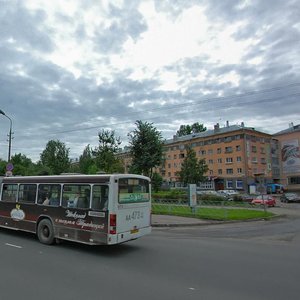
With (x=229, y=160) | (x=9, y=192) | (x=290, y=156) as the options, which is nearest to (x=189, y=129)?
(x=229, y=160)

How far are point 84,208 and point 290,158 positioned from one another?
3452 inches

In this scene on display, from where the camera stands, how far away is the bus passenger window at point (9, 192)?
13094 millimetres

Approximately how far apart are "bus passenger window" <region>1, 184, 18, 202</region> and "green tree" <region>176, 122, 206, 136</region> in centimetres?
10064

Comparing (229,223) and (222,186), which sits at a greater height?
(222,186)

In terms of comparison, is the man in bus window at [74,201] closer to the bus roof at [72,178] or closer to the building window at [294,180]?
the bus roof at [72,178]

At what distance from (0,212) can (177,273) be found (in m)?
9.02

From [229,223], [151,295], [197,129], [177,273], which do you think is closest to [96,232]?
[177,273]

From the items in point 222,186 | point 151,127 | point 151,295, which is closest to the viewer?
point 151,295

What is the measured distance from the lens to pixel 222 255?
9664 millimetres

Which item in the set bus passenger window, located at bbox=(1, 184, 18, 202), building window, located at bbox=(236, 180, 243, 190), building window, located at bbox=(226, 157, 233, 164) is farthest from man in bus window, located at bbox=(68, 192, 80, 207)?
building window, located at bbox=(226, 157, 233, 164)

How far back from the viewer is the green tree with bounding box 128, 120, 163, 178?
3694cm

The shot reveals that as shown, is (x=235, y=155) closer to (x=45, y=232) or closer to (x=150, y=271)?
(x=45, y=232)

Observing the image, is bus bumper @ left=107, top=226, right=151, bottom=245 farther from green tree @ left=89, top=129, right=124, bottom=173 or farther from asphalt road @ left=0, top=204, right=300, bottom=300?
green tree @ left=89, top=129, right=124, bottom=173

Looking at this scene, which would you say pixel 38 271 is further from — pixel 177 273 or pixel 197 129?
pixel 197 129
